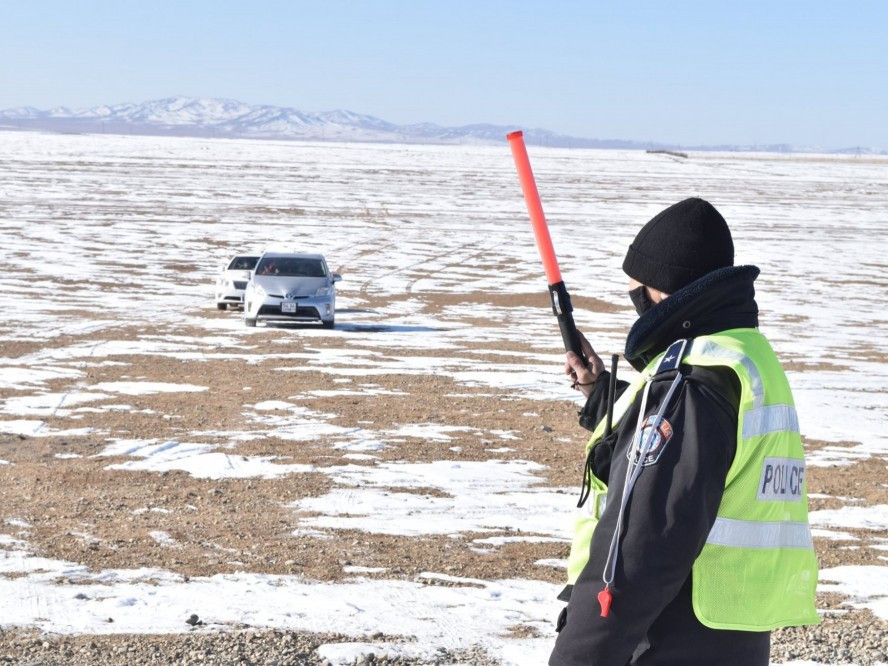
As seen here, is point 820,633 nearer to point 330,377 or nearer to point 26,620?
point 26,620

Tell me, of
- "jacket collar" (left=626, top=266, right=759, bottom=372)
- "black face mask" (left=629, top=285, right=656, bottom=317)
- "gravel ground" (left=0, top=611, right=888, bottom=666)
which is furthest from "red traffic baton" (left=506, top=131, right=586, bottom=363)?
"gravel ground" (left=0, top=611, right=888, bottom=666)

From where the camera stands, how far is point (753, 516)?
253cm

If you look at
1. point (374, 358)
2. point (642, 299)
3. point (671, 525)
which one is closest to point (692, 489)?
A: point (671, 525)

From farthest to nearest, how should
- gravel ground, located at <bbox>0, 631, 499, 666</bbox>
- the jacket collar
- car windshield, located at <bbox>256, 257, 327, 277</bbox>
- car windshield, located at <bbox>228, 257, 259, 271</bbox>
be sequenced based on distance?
car windshield, located at <bbox>228, 257, 259, 271</bbox> → car windshield, located at <bbox>256, 257, 327, 277</bbox> → gravel ground, located at <bbox>0, 631, 499, 666</bbox> → the jacket collar

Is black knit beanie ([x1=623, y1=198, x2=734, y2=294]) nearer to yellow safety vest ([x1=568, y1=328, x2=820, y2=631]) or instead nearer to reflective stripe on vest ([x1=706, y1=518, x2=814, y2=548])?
yellow safety vest ([x1=568, y1=328, x2=820, y2=631])

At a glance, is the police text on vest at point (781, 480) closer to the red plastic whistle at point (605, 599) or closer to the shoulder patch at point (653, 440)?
the shoulder patch at point (653, 440)

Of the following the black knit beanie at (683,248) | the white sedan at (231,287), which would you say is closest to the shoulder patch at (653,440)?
the black knit beanie at (683,248)

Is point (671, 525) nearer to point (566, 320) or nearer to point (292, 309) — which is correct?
point (566, 320)

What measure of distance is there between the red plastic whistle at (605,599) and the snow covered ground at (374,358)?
3317 millimetres

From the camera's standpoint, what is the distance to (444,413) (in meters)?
13.1

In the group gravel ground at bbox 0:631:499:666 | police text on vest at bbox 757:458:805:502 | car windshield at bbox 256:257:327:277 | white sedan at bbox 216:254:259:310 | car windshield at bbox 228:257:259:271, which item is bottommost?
white sedan at bbox 216:254:259:310

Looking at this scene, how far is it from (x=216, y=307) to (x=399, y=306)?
4034 millimetres

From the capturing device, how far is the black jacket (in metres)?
2.39

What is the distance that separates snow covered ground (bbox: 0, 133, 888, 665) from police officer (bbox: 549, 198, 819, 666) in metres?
3.20
